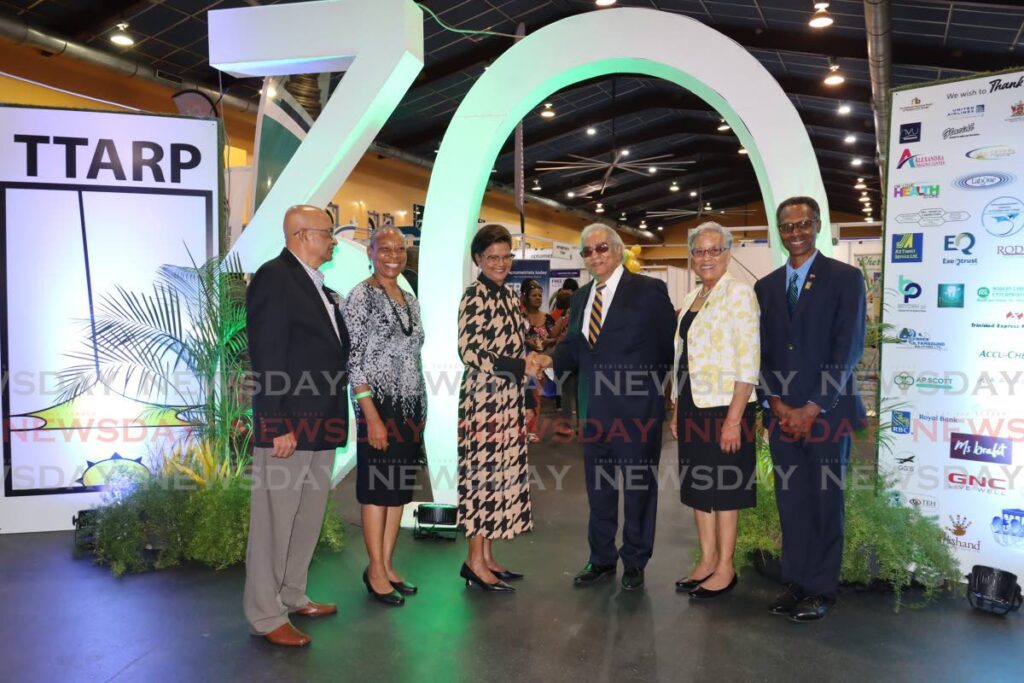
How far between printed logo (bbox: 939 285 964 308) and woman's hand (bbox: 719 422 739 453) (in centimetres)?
144

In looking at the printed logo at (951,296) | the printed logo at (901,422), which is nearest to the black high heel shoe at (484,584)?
the printed logo at (901,422)

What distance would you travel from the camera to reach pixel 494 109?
4.02 m

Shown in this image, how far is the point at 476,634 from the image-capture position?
2.86 m

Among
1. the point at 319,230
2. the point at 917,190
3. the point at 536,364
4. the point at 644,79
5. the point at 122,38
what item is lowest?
the point at 536,364

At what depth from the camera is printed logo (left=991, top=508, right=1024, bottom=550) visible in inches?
131

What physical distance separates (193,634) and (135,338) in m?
1.81

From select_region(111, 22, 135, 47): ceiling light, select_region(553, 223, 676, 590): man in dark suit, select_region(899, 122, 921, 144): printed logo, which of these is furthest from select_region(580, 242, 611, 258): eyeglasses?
select_region(111, 22, 135, 47): ceiling light

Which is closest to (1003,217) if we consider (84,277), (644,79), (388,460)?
(388,460)

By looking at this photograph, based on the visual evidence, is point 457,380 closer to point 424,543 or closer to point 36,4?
point 424,543

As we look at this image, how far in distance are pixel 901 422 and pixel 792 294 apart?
122 centimetres

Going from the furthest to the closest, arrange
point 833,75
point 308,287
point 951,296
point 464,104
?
point 833,75 → point 464,104 → point 951,296 → point 308,287

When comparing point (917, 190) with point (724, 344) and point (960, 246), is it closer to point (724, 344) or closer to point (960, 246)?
point (960, 246)

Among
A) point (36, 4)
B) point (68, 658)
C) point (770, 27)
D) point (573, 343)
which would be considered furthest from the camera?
point (770, 27)

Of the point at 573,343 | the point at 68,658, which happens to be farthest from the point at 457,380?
the point at 68,658
